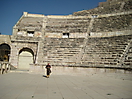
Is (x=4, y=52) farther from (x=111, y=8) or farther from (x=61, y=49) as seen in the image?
(x=111, y=8)

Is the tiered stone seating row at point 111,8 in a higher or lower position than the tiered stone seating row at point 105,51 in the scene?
higher

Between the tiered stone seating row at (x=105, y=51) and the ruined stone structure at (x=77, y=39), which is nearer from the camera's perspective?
the tiered stone seating row at (x=105, y=51)

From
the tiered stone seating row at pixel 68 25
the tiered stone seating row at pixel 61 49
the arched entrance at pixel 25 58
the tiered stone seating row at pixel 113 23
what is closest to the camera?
the tiered stone seating row at pixel 61 49

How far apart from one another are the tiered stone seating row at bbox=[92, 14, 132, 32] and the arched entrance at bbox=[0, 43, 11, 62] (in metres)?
13.8

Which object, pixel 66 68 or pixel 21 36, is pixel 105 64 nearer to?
pixel 66 68

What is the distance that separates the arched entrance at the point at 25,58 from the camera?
58.6 feet

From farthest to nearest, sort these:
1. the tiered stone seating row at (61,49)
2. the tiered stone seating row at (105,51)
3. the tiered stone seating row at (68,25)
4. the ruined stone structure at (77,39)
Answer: the tiered stone seating row at (68,25), the tiered stone seating row at (61,49), the ruined stone structure at (77,39), the tiered stone seating row at (105,51)

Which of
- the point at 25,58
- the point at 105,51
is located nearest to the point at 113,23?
the point at 105,51

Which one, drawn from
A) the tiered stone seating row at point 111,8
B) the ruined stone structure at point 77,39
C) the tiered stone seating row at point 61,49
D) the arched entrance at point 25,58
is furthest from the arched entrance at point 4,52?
the tiered stone seating row at point 111,8

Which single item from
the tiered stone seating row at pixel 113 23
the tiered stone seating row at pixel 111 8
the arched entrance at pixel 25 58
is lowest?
the arched entrance at pixel 25 58

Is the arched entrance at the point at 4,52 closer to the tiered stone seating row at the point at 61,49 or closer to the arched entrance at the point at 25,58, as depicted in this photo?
the arched entrance at the point at 25,58

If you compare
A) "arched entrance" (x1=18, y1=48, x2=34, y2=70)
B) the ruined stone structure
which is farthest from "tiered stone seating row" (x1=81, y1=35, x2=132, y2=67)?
"arched entrance" (x1=18, y1=48, x2=34, y2=70)

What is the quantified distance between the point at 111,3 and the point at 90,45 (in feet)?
47.7

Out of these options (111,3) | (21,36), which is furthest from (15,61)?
(111,3)
